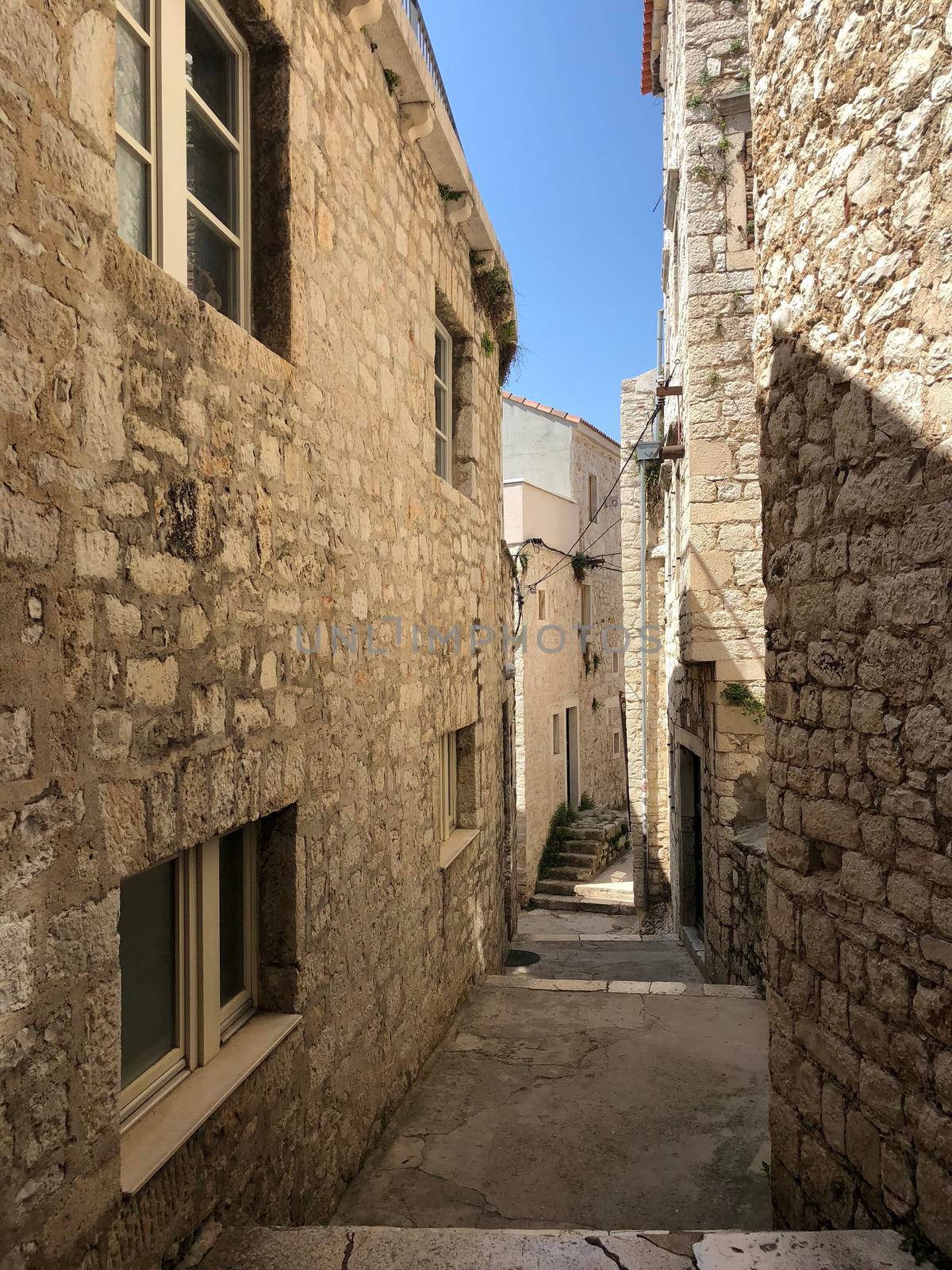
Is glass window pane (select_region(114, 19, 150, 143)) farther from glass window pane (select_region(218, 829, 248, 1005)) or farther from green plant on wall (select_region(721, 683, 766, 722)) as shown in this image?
green plant on wall (select_region(721, 683, 766, 722))

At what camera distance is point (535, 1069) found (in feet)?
15.8

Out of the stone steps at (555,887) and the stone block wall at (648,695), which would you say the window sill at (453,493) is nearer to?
the stone block wall at (648,695)

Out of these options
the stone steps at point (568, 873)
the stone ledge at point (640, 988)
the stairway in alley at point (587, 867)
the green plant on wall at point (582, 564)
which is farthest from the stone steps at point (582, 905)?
the stone ledge at point (640, 988)

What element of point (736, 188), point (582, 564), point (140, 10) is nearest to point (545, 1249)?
point (140, 10)

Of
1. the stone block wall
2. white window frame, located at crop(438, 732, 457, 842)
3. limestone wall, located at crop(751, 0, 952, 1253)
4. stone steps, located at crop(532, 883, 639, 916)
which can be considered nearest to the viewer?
limestone wall, located at crop(751, 0, 952, 1253)

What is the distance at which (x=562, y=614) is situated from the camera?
A: 55.9 feet

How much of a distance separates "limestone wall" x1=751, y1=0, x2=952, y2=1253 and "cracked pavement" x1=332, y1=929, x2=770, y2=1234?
642 millimetres

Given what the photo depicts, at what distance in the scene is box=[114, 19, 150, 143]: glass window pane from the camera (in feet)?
7.82

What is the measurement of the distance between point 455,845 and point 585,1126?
2.14m

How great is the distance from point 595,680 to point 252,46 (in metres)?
17.0

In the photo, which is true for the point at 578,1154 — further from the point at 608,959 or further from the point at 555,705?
the point at 555,705

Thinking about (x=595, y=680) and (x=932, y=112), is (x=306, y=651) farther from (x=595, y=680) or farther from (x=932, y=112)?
(x=595, y=680)

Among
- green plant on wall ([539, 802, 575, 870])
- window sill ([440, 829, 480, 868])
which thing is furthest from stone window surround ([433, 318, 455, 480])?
green plant on wall ([539, 802, 575, 870])

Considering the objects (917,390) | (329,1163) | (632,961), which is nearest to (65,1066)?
(329,1163)
